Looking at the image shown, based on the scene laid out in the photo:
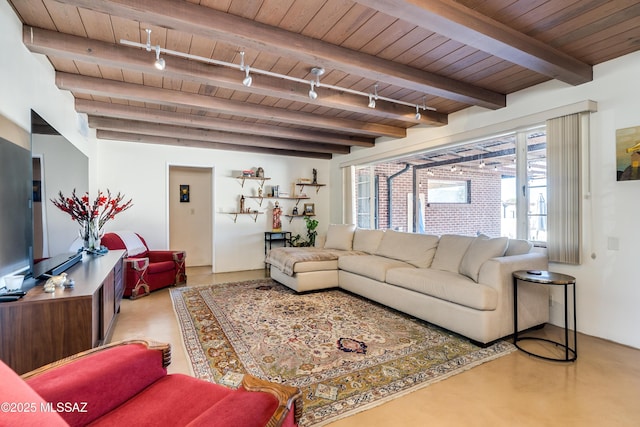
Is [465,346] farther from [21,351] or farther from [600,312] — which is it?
[21,351]

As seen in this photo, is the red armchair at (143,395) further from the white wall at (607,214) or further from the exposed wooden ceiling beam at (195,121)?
the exposed wooden ceiling beam at (195,121)

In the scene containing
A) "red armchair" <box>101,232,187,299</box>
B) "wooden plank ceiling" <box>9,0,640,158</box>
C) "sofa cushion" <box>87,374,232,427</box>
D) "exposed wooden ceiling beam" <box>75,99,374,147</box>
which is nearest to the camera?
"sofa cushion" <box>87,374,232,427</box>

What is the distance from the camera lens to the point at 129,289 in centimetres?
408

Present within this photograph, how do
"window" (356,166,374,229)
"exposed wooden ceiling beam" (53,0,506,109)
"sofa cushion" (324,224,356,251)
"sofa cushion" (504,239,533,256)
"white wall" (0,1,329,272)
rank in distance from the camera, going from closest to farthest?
"exposed wooden ceiling beam" (53,0,506,109) < "sofa cushion" (504,239,533,256) < "white wall" (0,1,329,272) < "sofa cushion" (324,224,356,251) < "window" (356,166,374,229)

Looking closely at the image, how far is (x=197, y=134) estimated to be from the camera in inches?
195

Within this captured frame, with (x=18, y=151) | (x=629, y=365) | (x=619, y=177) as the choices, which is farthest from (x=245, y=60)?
(x=629, y=365)

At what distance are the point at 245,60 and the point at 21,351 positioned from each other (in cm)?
254

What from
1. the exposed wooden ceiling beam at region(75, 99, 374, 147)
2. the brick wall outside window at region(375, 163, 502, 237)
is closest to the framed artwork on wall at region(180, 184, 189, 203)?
the exposed wooden ceiling beam at region(75, 99, 374, 147)

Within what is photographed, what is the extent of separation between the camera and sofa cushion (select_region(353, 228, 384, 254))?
187 inches

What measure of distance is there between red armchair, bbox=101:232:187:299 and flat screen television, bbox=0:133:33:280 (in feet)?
6.95

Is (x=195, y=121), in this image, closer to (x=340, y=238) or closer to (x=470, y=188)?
(x=340, y=238)

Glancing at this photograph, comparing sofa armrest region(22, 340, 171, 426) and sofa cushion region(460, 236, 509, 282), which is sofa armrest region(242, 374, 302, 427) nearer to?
sofa armrest region(22, 340, 171, 426)

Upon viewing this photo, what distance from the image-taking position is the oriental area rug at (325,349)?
2.03 metres

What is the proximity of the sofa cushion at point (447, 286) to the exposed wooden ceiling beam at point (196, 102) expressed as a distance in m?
2.17
